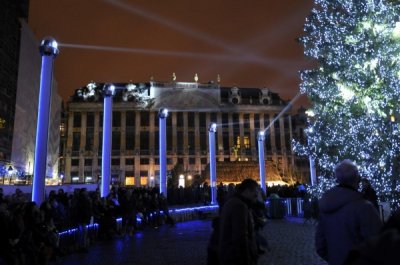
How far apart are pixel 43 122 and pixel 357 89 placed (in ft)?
35.8

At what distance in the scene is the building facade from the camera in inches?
2918

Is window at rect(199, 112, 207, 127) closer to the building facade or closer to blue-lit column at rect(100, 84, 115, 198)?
the building facade

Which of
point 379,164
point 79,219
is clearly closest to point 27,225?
point 79,219

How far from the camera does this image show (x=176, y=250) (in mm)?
12102

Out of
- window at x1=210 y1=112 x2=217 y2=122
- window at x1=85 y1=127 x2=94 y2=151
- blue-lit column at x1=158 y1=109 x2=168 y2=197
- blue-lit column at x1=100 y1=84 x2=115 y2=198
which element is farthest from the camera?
window at x1=210 y1=112 x2=217 y2=122

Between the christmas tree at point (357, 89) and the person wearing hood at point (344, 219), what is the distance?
1103 centimetres

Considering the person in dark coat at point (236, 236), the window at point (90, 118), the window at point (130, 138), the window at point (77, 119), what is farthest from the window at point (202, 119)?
the person in dark coat at point (236, 236)

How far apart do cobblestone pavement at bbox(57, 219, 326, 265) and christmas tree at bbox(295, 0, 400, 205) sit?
333cm

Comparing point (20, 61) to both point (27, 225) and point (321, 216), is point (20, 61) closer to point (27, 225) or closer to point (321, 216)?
point (27, 225)

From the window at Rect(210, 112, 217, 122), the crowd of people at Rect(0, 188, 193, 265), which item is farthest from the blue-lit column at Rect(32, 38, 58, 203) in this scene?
the window at Rect(210, 112, 217, 122)

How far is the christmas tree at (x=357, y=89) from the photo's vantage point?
14.1 meters

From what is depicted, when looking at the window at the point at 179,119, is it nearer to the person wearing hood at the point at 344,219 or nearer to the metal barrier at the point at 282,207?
the metal barrier at the point at 282,207

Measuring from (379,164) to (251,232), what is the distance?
11.4 meters

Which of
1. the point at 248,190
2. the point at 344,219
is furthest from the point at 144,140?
the point at 344,219
